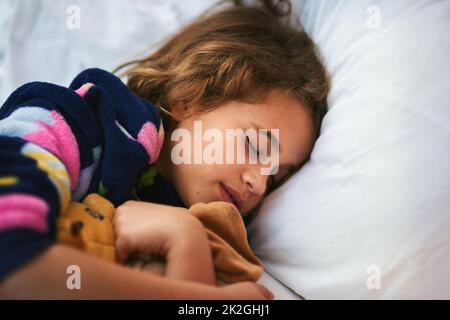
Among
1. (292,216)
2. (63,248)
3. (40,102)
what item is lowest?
(292,216)

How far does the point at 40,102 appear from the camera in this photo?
77 centimetres

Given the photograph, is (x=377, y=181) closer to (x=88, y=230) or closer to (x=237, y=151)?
(x=237, y=151)

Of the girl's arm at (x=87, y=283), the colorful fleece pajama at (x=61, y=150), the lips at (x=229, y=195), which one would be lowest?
the lips at (x=229, y=195)

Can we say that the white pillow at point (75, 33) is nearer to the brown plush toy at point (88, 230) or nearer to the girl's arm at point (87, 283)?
the brown plush toy at point (88, 230)

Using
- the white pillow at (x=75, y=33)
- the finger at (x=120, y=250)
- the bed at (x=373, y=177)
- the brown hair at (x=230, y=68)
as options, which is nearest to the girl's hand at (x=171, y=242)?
the finger at (x=120, y=250)

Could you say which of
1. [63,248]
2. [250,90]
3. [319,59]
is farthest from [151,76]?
[63,248]

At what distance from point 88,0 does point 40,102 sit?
0.54 meters

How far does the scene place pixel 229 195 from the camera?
0.91 meters

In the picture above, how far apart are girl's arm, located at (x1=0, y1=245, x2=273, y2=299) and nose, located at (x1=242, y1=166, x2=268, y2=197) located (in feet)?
0.95

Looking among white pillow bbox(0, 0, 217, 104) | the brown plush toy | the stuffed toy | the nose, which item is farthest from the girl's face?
white pillow bbox(0, 0, 217, 104)

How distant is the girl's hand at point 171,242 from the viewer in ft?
2.16

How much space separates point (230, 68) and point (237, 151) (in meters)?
0.20

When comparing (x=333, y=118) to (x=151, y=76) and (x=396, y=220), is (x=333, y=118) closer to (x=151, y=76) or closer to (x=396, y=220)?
(x=396, y=220)

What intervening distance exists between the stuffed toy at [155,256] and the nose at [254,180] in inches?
4.2
